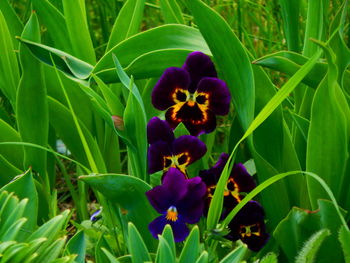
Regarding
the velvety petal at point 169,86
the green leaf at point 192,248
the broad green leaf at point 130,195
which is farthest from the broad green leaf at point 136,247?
the velvety petal at point 169,86

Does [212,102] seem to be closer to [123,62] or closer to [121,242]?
[123,62]

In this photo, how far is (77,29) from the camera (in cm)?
164

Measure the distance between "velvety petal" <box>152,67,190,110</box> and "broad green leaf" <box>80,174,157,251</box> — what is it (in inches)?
7.9

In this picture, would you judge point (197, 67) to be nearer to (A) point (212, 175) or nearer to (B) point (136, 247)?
(A) point (212, 175)

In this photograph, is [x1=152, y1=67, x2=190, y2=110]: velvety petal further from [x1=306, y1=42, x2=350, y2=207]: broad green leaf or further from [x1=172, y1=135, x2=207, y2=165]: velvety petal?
[x1=306, y1=42, x2=350, y2=207]: broad green leaf

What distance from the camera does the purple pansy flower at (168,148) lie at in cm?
134

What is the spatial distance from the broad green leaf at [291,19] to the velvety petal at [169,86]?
0.31 metres

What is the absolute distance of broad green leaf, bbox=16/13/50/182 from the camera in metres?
1.49

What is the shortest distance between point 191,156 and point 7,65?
1.74 feet

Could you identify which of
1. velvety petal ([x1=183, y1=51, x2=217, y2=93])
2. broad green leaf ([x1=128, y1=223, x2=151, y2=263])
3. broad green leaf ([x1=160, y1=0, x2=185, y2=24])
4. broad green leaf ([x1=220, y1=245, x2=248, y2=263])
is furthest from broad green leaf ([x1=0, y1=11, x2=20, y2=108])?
broad green leaf ([x1=220, y1=245, x2=248, y2=263])

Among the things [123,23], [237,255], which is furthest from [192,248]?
[123,23]

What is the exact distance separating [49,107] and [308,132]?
63 centimetres

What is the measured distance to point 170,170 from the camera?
1.29 m

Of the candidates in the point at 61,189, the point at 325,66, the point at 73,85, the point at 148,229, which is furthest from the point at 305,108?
the point at 61,189
